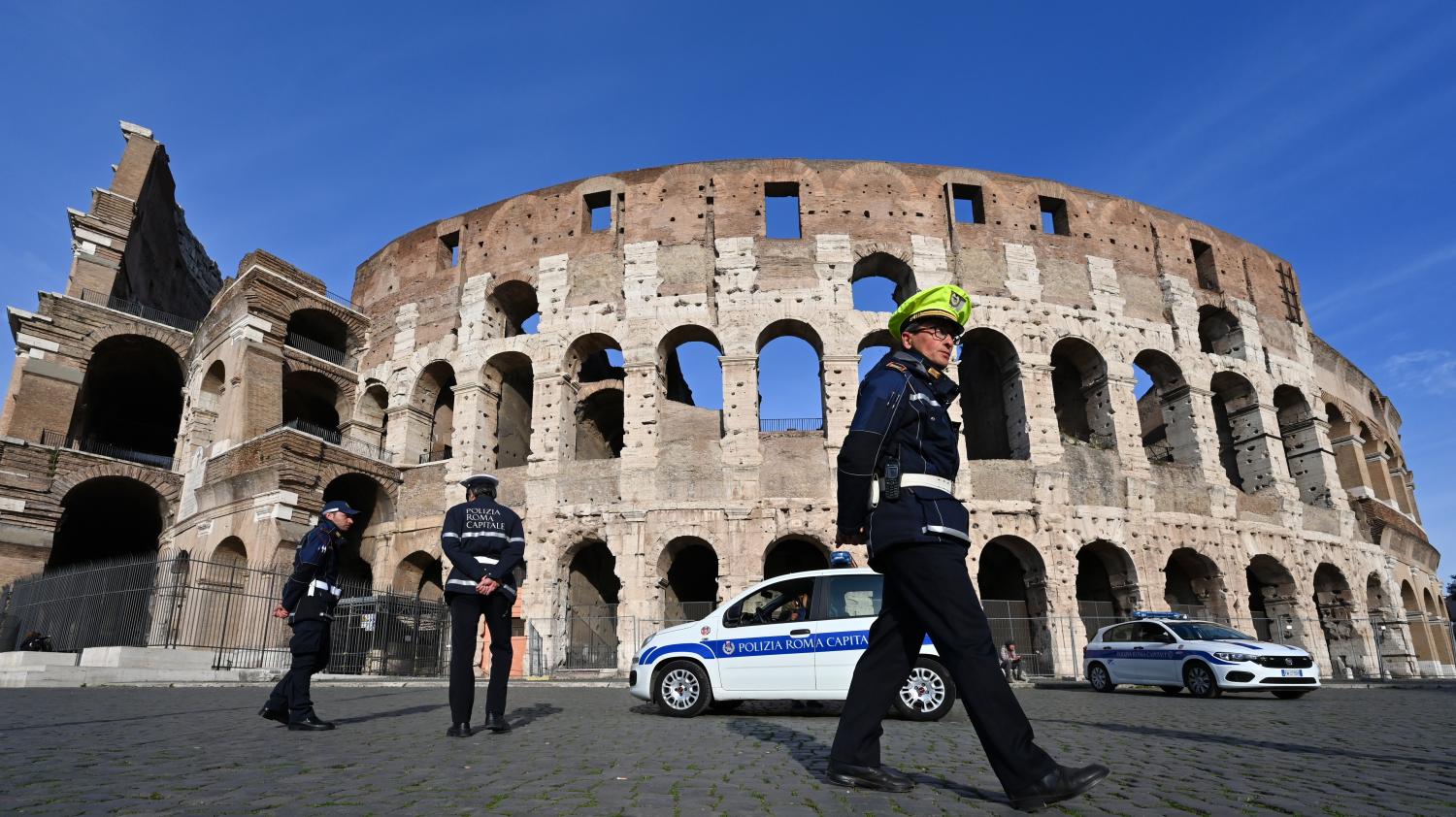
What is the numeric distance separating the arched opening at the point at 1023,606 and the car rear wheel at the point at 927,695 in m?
10.1

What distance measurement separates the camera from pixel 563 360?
20484 millimetres

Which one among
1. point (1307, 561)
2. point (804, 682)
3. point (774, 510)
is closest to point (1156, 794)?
point (804, 682)

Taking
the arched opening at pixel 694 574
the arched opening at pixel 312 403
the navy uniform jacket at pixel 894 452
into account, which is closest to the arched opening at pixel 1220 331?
the arched opening at pixel 694 574

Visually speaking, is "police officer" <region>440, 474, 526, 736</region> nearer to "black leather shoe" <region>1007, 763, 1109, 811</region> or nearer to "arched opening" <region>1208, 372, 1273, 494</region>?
"black leather shoe" <region>1007, 763, 1109, 811</region>

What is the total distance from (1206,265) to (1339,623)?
10.2m

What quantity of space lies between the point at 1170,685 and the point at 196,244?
37.2 metres

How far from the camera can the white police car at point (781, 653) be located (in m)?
7.62

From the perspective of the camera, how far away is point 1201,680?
11.8 metres

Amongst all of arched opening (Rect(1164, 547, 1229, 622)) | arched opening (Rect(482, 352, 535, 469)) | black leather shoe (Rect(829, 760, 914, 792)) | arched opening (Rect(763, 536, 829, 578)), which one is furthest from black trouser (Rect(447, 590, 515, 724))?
arched opening (Rect(1164, 547, 1229, 622))

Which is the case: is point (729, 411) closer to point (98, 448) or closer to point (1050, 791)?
point (1050, 791)

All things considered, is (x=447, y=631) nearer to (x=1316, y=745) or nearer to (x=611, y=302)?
(x=611, y=302)

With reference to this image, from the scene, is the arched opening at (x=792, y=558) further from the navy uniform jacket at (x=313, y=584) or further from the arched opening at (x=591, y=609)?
the navy uniform jacket at (x=313, y=584)

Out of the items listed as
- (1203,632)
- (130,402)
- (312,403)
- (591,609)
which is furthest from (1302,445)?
(130,402)

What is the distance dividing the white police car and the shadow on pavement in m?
0.58
